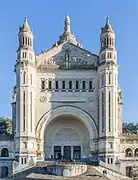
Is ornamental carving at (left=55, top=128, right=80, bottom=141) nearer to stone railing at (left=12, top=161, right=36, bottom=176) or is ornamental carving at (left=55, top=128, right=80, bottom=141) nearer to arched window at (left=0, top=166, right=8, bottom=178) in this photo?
stone railing at (left=12, top=161, right=36, bottom=176)

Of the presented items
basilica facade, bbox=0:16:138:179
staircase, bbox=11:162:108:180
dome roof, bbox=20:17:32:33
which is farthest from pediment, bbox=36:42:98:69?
staircase, bbox=11:162:108:180

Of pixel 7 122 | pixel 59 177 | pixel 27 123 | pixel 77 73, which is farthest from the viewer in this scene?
pixel 7 122

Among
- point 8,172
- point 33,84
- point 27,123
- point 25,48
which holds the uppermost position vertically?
point 25,48

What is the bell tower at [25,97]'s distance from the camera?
189ft

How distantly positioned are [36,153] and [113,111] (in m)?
10.3

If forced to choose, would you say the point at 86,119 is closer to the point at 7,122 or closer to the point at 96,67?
the point at 96,67

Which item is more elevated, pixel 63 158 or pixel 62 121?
pixel 62 121

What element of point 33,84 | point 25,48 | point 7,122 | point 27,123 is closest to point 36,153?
point 27,123

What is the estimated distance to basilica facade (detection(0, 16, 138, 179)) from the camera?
58.7 meters

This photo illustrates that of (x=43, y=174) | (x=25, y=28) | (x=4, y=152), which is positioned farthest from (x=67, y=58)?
(x=43, y=174)

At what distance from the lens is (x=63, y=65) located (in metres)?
62.7

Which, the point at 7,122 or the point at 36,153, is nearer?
the point at 36,153

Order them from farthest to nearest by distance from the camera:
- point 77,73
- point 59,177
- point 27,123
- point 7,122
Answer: point 7,122
point 77,73
point 27,123
point 59,177

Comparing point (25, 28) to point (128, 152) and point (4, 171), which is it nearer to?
point (4, 171)
